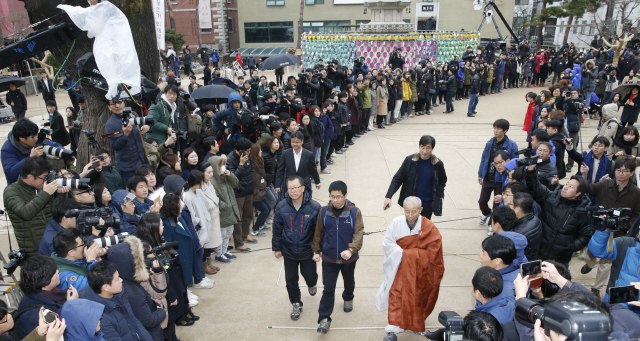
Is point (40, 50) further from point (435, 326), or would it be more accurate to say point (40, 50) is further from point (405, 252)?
point (435, 326)

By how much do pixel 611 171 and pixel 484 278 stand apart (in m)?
4.65

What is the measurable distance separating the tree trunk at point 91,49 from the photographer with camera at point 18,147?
1.98m

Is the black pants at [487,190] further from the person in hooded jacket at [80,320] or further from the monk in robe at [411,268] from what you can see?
the person in hooded jacket at [80,320]

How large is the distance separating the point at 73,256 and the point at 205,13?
40.7 m

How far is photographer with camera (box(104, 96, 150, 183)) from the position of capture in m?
5.74

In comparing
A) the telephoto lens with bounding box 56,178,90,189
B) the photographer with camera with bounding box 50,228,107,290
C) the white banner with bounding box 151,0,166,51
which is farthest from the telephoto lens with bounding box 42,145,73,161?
the white banner with bounding box 151,0,166,51

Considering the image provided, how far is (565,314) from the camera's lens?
2.05 meters

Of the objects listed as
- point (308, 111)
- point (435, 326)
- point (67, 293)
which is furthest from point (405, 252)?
point (308, 111)

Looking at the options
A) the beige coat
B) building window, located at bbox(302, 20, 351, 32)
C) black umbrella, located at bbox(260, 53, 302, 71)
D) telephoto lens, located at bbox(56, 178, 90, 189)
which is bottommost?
the beige coat

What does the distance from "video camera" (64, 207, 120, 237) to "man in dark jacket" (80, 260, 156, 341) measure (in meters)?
0.56

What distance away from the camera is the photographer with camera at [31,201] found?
4281 millimetres

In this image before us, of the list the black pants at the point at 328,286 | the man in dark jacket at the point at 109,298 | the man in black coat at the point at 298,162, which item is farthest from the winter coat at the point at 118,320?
the man in black coat at the point at 298,162

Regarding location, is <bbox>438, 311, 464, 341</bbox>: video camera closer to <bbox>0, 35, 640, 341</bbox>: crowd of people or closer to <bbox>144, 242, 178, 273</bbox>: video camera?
<bbox>0, 35, 640, 341</bbox>: crowd of people

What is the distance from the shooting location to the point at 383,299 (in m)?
4.49
